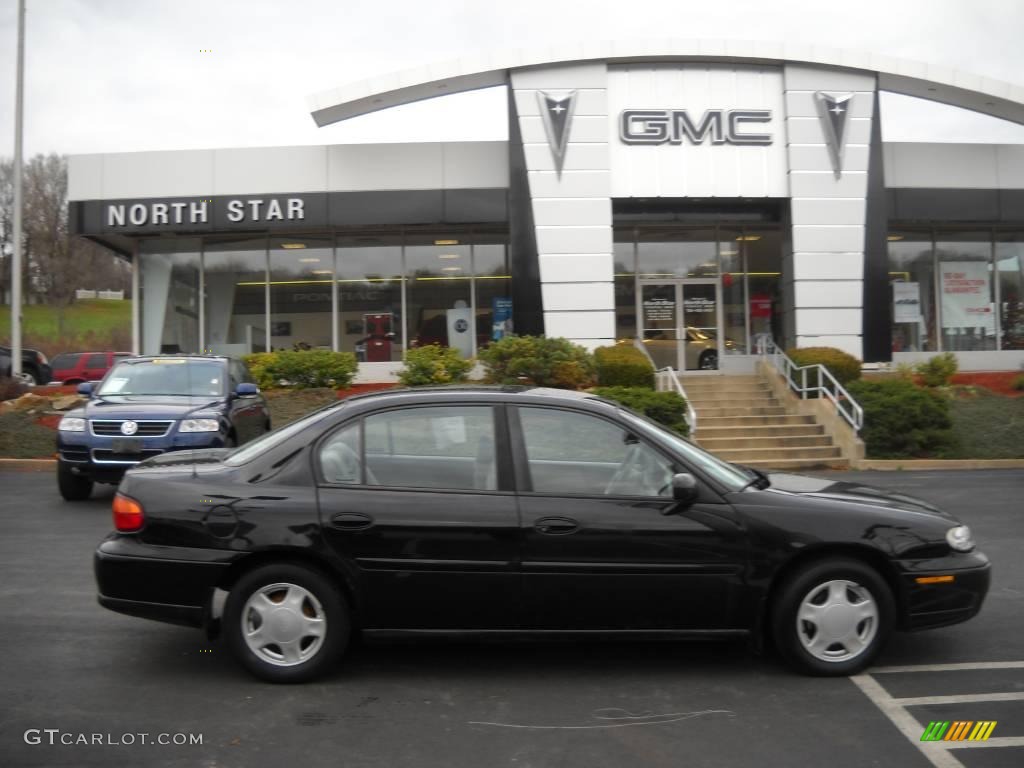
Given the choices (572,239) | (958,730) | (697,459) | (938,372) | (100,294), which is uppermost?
(100,294)

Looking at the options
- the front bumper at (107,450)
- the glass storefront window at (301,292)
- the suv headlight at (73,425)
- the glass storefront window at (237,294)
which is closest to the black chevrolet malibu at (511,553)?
the front bumper at (107,450)

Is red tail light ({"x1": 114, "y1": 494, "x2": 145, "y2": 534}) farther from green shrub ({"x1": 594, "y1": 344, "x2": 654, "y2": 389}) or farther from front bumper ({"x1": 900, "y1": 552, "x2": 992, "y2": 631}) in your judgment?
green shrub ({"x1": 594, "y1": 344, "x2": 654, "y2": 389})

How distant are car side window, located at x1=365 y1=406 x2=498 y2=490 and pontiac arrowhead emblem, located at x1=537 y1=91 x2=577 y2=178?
1528cm

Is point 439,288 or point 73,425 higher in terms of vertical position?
point 439,288

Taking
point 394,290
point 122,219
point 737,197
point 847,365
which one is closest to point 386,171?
Answer: point 394,290

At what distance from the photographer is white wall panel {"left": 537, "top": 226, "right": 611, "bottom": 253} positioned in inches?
768

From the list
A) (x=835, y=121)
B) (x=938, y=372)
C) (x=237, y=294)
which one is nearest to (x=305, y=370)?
(x=237, y=294)

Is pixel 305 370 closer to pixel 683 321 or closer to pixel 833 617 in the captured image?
pixel 683 321

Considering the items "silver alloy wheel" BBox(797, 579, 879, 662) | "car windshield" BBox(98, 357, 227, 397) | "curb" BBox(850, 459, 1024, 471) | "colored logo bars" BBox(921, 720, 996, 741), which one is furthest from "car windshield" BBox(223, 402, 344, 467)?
"curb" BBox(850, 459, 1024, 471)

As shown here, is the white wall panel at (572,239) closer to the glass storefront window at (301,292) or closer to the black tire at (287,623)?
the glass storefront window at (301,292)

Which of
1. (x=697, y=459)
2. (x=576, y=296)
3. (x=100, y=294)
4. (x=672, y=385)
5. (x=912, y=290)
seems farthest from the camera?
(x=100, y=294)

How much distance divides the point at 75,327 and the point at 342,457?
2687 inches

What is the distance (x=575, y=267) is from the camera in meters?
19.5

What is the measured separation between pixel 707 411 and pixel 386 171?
8.92 m
